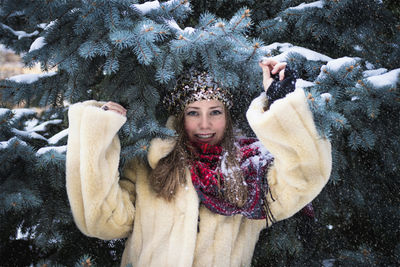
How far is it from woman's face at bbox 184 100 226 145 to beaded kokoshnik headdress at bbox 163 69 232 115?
34 millimetres

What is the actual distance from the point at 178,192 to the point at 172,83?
28.2 inches

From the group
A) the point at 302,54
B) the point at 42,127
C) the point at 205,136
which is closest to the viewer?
the point at 205,136

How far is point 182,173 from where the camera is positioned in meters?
2.11

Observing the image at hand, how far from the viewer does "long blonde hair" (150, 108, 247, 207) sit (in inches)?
80.1

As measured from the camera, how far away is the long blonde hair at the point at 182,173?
204 centimetres

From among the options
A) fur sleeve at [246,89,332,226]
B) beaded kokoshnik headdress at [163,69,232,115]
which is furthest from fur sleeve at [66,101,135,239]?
fur sleeve at [246,89,332,226]

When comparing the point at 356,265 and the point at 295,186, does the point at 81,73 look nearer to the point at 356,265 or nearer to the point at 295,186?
the point at 295,186

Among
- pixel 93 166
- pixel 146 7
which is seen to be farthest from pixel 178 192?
pixel 146 7

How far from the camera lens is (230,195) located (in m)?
2.03

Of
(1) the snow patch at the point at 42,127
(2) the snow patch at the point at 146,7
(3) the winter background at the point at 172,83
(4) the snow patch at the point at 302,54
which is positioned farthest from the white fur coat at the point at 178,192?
(1) the snow patch at the point at 42,127

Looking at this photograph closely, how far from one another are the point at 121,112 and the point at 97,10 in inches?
22.3

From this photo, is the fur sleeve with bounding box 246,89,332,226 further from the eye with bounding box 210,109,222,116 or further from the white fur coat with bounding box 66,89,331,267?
the eye with bounding box 210,109,222,116

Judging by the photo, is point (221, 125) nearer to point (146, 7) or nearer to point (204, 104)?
point (204, 104)

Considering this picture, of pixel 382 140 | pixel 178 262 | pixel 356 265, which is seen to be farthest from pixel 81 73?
pixel 356 265
